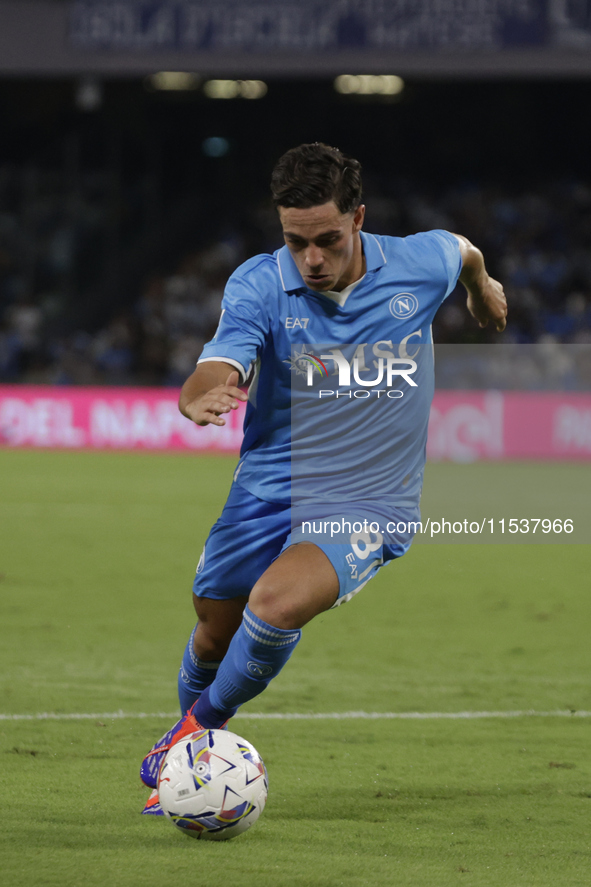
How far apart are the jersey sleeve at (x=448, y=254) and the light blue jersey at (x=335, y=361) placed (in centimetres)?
4

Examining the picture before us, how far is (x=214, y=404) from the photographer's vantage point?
3.31 m

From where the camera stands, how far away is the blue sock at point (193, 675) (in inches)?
167

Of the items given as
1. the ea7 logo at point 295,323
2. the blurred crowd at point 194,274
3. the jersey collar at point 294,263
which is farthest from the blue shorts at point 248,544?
the blurred crowd at point 194,274

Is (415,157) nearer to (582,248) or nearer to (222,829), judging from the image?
(582,248)

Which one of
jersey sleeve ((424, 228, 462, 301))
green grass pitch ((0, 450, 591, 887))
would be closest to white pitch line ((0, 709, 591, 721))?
green grass pitch ((0, 450, 591, 887))

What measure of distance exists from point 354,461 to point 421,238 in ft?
2.99

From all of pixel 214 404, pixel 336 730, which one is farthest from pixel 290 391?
pixel 336 730

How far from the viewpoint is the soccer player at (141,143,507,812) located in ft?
12.0

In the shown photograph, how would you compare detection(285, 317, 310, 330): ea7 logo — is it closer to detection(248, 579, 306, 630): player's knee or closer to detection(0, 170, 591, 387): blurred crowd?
detection(248, 579, 306, 630): player's knee

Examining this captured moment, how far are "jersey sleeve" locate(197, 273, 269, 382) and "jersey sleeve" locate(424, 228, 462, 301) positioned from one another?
78 centimetres

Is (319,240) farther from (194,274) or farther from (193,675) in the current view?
(194,274)

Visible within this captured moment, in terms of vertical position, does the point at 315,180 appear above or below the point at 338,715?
above

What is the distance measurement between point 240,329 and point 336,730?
2.02 metres

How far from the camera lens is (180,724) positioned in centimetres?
403
